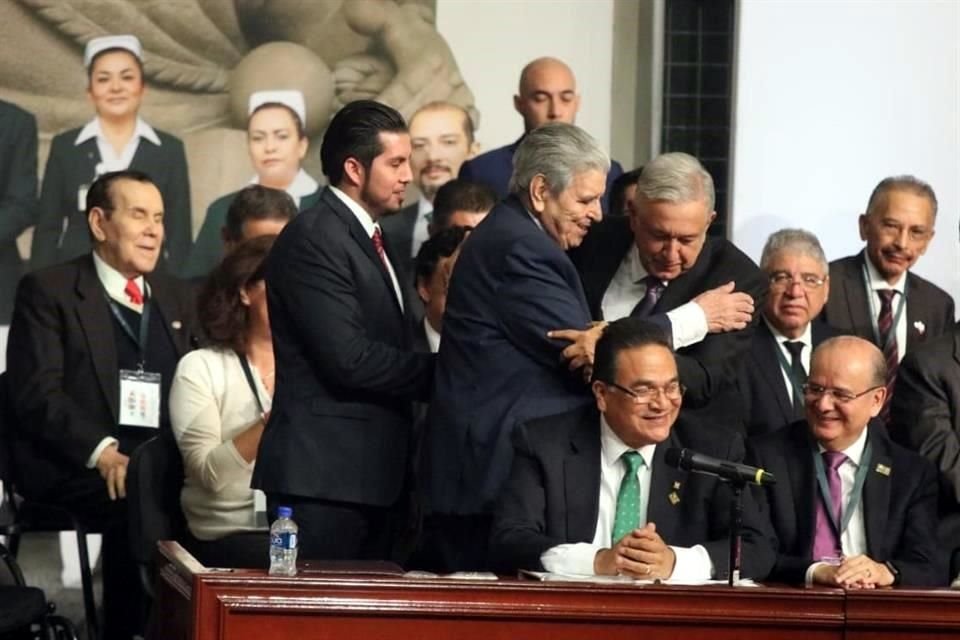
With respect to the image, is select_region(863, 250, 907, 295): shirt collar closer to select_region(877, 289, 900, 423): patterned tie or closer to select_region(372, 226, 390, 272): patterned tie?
select_region(877, 289, 900, 423): patterned tie

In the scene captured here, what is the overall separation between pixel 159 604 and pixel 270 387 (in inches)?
50.7

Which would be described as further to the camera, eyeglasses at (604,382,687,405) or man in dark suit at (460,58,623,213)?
man in dark suit at (460,58,623,213)

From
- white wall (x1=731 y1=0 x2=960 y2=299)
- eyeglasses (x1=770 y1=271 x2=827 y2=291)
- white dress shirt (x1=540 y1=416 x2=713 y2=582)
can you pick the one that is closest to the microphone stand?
white dress shirt (x1=540 y1=416 x2=713 y2=582)

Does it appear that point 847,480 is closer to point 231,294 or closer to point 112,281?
point 231,294

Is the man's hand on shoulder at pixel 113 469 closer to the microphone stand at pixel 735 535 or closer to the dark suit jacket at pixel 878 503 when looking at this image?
the dark suit jacket at pixel 878 503

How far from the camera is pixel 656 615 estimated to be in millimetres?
4367

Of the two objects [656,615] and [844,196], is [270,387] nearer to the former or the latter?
[656,615]

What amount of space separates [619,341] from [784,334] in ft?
4.62

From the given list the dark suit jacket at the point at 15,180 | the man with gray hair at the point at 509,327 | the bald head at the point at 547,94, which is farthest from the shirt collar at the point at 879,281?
the dark suit jacket at the point at 15,180

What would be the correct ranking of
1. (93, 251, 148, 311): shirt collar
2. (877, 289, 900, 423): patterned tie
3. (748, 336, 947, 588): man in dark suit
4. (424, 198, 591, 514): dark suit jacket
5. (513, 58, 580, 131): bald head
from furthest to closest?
(513, 58, 580, 131): bald head → (93, 251, 148, 311): shirt collar → (877, 289, 900, 423): patterned tie → (748, 336, 947, 588): man in dark suit → (424, 198, 591, 514): dark suit jacket

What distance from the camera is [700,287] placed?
5293 millimetres

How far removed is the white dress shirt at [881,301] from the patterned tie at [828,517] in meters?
1.34

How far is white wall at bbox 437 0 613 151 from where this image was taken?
8.23 metres

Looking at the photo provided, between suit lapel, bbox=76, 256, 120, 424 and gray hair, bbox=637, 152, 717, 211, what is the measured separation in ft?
7.36
